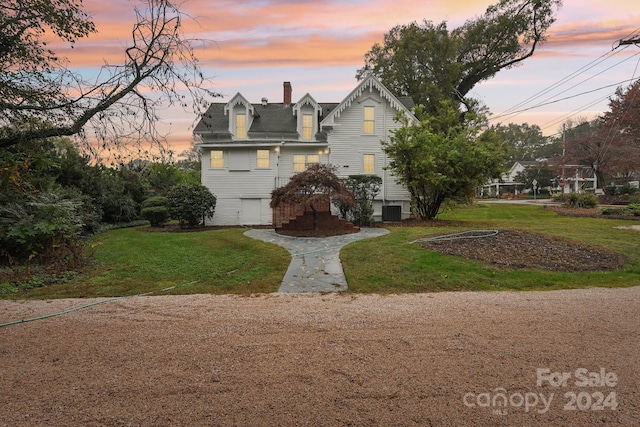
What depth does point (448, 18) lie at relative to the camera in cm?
3130

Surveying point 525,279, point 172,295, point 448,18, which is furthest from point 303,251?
point 448,18

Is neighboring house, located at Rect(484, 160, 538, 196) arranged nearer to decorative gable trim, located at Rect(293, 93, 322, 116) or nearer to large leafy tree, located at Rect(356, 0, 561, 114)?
large leafy tree, located at Rect(356, 0, 561, 114)

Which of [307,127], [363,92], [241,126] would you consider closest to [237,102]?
[241,126]

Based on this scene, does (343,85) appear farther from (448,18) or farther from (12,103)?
(12,103)

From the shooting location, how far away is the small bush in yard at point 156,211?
1859 cm

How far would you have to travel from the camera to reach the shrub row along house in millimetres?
19531

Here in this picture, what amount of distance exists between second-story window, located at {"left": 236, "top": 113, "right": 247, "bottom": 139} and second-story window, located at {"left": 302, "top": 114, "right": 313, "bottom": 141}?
12.0 feet

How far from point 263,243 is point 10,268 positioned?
23.2 feet

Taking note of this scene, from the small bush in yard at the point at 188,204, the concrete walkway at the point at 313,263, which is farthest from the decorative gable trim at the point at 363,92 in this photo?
the concrete walkway at the point at 313,263

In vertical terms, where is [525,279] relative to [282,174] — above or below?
below

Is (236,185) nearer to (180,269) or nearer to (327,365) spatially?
(180,269)

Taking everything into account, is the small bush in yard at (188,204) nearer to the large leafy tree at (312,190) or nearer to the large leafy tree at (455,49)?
the large leafy tree at (312,190)

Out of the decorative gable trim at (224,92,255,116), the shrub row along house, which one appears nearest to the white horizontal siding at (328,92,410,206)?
the shrub row along house

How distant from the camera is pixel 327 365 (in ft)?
11.7
